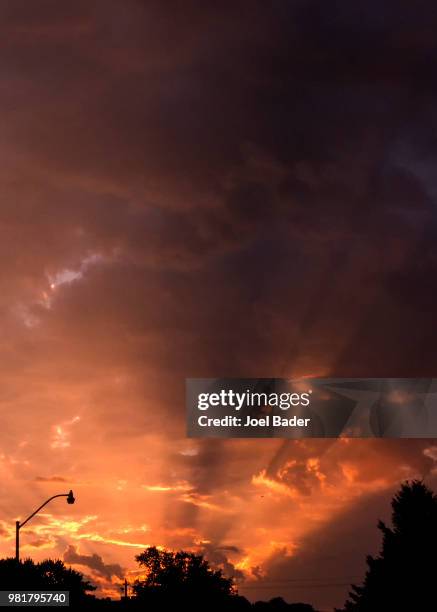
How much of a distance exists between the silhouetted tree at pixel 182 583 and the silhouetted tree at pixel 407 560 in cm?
5976

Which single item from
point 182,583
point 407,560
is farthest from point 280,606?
point 407,560

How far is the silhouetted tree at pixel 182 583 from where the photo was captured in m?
112

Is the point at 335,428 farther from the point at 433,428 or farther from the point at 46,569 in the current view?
the point at 46,569

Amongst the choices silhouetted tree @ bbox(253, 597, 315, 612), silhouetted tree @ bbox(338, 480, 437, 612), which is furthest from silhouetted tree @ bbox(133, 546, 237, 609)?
silhouetted tree @ bbox(338, 480, 437, 612)

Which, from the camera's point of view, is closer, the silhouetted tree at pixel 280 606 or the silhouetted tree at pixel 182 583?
the silhouetted tree at pixel 182 583

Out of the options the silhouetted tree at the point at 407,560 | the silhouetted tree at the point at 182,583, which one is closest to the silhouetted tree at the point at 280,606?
the silhouetted tree at the point at 182,583

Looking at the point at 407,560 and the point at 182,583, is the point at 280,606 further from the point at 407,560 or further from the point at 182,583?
the point at 407,560

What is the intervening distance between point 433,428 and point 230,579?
340ft

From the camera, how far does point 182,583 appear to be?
119m

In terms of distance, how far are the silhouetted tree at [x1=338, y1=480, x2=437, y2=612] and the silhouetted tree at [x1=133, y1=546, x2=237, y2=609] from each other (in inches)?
2353

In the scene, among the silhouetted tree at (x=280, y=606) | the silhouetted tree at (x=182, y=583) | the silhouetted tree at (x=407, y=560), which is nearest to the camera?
the silhouetted tree at (x=407, y=560)

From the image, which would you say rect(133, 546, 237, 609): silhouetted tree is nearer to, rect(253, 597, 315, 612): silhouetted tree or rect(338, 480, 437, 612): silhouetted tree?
rect(253, 597, 315, 612): silhouetted tree

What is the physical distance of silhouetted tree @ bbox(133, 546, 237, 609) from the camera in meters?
112

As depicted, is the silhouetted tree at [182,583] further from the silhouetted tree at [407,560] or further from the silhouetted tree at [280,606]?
the silhouetted tree at [407,560]
